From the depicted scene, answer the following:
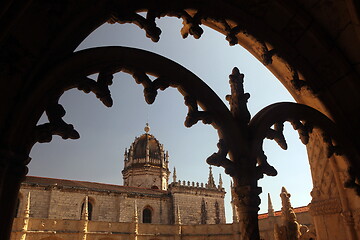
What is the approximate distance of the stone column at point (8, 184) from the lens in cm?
173

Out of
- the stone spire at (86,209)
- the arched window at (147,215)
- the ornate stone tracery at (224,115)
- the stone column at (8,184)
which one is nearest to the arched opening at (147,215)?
the arched window at (147,215)

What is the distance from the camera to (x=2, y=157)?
1738mm

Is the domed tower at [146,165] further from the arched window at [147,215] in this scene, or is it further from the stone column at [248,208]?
the stone column at [248,208]

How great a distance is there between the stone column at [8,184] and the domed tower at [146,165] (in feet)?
120

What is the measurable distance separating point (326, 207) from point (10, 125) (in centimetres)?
313

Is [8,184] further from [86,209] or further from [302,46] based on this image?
[86,209]

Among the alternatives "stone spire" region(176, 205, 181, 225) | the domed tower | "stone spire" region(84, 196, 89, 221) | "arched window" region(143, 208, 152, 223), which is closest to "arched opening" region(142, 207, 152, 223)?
"arched window" region(143, 208, 152, 223)

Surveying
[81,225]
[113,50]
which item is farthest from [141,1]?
[81,225]

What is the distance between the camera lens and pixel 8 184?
1.78m

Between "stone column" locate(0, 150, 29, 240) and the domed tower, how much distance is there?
36.7 metres

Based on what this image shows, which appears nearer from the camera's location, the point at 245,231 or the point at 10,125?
the point at 10,125

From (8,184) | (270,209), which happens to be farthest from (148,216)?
(8,184)

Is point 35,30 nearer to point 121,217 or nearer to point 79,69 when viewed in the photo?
point 79,69

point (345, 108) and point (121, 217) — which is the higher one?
point (121, 217)
